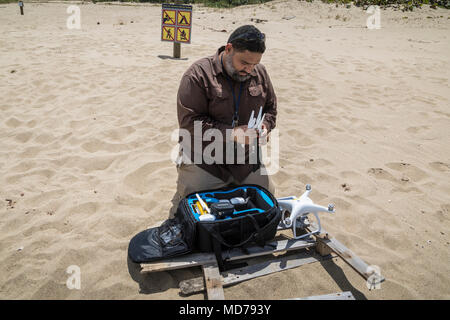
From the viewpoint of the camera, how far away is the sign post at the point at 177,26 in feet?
23.8

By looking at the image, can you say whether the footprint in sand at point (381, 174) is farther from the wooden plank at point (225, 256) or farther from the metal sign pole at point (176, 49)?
the metal sign pole at point (176, 49)

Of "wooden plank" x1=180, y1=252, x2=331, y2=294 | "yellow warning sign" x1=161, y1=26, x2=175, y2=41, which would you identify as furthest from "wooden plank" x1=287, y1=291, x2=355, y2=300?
A: "yellow warning sign" x1=161, y1=26, x2=175, y2=41

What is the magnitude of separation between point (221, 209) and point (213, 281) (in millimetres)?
478

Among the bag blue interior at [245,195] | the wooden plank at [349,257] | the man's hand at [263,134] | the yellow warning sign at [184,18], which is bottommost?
the wooden plank at [349,257]

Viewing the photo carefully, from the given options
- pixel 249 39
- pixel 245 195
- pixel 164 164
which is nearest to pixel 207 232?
pixel 245 195

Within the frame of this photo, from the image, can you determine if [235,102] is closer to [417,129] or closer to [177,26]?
[417,129]

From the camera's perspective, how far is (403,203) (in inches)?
111

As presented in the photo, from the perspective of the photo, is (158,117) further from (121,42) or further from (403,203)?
(121,42)

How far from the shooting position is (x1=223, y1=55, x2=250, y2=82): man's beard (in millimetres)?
2320

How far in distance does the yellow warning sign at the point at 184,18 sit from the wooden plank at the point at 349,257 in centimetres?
658

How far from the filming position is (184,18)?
24.0ft

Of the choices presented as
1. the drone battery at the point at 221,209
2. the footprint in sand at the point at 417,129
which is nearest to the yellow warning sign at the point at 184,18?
the footprint in sand at the point at 417,129

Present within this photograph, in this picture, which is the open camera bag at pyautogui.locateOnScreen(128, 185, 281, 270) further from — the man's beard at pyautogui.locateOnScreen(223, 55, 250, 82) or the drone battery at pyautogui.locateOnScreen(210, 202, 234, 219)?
the man's beard at pyautogui.locateOnScreen(223, 55, 250, 82)
